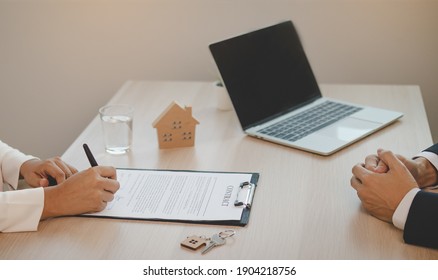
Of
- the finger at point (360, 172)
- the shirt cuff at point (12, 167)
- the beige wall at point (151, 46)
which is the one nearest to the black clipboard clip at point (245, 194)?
the finger at point (360, 172)

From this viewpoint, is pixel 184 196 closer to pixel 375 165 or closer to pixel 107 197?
pixel 107 197

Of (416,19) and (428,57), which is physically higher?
(416,19)

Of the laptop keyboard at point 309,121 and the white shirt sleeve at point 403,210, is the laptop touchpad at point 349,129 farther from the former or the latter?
the white shirt sleeve at point 403,210

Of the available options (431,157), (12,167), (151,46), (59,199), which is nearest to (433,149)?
(431,157)

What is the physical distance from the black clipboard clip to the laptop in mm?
281

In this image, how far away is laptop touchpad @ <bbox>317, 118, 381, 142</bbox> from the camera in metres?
1.68

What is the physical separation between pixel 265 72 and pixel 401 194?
679 millimetres

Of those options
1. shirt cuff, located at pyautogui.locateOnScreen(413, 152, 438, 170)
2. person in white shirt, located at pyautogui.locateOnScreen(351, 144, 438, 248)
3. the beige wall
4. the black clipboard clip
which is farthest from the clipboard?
the beige wall

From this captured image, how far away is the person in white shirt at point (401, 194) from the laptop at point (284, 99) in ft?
0.76

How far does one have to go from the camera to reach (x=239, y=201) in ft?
4.29
